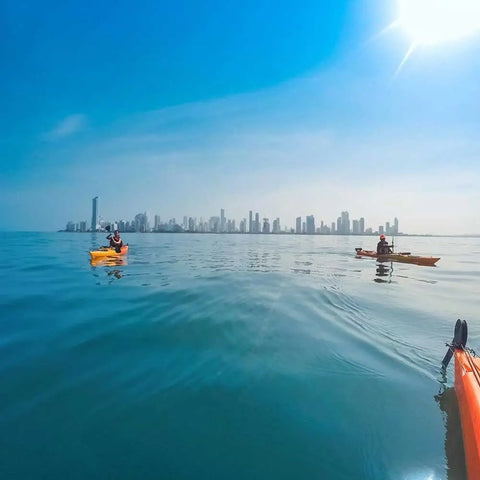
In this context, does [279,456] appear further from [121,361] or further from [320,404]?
[121,361]

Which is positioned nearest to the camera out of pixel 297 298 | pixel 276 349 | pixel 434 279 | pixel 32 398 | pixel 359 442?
pixel 359 442

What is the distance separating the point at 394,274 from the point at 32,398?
2171 centimetres

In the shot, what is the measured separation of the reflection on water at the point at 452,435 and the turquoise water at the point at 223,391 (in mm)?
27

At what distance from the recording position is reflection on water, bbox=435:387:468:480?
153 inches

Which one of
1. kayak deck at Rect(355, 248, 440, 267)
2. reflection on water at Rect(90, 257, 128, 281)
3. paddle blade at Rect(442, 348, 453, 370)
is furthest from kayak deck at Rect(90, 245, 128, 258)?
kayak deck at Rect(355, 248, 440, 267)

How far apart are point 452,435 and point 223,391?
3609 millimetres

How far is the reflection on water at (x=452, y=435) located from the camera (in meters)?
3.90

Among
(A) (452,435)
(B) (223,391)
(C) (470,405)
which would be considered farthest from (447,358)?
(B) (223,391)

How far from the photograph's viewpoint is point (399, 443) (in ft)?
14.4

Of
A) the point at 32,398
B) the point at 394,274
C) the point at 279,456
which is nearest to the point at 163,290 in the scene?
the point at 32,398

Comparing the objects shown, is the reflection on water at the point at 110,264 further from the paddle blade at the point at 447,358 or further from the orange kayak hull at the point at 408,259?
the orange kayak hull at the point at 408,259

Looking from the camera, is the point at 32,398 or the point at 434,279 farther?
the point at 434,279

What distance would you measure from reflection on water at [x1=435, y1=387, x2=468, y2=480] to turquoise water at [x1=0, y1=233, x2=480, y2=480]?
0.09 feet

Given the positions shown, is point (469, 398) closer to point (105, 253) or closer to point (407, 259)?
point (105, 253)
